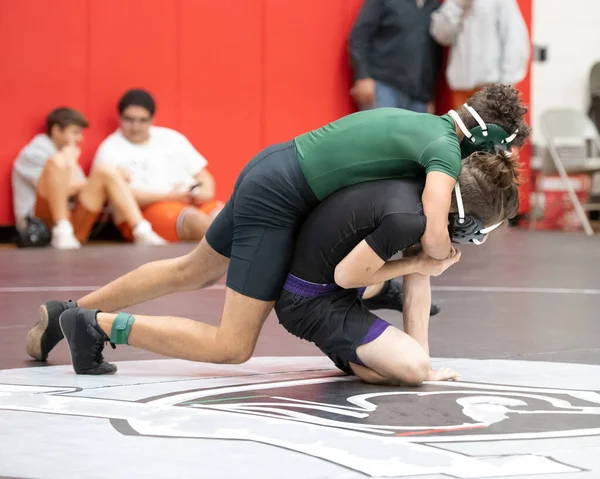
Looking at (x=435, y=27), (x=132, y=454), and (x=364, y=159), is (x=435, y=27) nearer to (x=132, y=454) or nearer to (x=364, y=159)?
(x=364, y=159)

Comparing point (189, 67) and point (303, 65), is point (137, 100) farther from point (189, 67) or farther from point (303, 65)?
point (303, 65)

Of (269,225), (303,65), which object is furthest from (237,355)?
(303,65)

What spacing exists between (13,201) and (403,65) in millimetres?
3634

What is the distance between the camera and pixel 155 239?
8.55m

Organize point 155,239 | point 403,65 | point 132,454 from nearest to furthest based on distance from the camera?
point 132,454
point 155,239
point 403,65

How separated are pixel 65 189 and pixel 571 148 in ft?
16.0

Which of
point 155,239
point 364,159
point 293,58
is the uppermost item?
point 293,58

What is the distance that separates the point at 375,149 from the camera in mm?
3262

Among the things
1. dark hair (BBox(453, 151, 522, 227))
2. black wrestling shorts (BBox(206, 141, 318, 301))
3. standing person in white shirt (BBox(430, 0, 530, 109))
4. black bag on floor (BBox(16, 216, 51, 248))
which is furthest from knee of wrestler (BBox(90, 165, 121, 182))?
dark hair (BBox(453, 151, 522, 227))

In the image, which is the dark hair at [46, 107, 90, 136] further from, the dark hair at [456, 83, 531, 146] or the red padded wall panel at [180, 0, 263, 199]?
the dark hair at [456, 83, 531, 146]

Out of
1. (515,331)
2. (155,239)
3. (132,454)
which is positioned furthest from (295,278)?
(155,239)

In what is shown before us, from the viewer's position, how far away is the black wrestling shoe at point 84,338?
134 inches

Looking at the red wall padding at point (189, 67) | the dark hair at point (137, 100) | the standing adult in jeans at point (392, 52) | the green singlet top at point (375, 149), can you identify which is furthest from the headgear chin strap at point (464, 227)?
the standing adult in jeans at point (392, 52)

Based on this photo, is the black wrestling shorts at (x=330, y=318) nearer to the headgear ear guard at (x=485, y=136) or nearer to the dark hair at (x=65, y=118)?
the headgear ear guard at (x=485, y=136)
